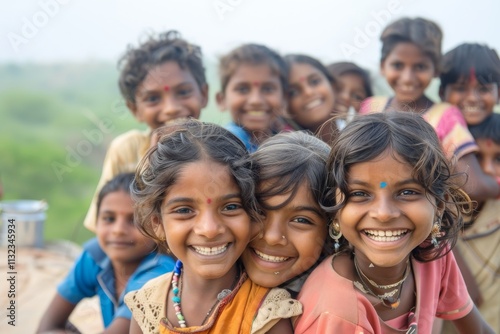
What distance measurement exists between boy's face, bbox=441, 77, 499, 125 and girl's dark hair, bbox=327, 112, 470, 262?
1.47 meters

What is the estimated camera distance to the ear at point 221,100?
345 cm

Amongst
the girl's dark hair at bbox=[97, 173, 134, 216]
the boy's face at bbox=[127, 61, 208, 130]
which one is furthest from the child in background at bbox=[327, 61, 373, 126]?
the girl's dark hair at bbox=[97, 173, 134, 216]

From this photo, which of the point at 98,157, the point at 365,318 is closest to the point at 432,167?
the point at 365,318

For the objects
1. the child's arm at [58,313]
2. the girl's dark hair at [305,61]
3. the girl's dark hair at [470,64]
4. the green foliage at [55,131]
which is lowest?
the green foliage at [55,131]

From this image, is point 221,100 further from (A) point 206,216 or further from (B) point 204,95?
(A) point 206,216

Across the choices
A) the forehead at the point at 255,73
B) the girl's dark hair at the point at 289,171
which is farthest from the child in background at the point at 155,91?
the girl's dark hair at the point at 289,171

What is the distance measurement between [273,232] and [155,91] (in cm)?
161

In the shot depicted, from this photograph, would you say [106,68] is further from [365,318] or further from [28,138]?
[365,318]

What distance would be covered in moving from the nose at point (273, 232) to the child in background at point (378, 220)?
159 millimetres

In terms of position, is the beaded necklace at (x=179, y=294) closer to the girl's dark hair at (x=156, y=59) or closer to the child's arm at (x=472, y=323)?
the child's arm at (x=472, y=323)

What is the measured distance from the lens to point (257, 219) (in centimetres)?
190

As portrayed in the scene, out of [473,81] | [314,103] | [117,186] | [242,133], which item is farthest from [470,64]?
[117,186]

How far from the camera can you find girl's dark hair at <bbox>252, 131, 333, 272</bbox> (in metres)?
1.90

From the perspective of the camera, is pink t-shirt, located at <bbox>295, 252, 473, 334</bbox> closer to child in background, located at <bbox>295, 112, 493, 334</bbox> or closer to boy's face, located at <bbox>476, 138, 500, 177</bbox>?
child in background, located at <bbox>295, 112, 493, 334</bbox>
